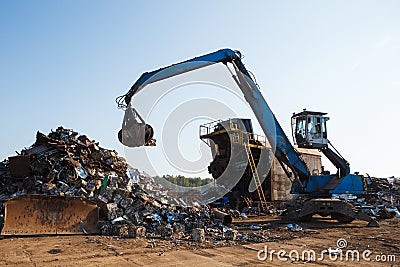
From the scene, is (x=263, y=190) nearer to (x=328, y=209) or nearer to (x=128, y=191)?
(x=328, y=209)

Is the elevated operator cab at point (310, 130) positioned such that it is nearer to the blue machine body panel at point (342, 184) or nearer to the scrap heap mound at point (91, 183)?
the blue machine body panel at point (342, 184)

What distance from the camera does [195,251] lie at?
638 centimetres

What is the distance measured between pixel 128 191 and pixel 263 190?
12.7 metres

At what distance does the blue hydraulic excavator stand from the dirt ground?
3443mm

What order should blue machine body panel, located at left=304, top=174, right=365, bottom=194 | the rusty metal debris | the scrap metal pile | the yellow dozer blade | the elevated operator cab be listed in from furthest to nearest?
the scrap metal pile, the elevated operator cab, blue machine body panel, located at left=304, top=174, right=365, bottom=194, the rusty metal debris, the yellow dozer blade

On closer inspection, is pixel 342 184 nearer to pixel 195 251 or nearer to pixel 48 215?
pixel 195 251

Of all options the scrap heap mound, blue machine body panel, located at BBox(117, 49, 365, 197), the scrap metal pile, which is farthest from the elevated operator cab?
the scrap heap mound

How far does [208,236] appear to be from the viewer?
8250 mm

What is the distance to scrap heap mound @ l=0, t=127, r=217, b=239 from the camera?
981 centimetres

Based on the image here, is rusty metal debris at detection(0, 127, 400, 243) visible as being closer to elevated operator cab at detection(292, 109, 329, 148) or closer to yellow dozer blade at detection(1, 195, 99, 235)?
yellow dozer blade at detection(1, 195, 99, 235)

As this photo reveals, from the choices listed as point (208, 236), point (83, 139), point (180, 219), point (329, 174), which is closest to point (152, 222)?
point (180, 219)

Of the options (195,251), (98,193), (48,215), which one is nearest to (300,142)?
(98,193)

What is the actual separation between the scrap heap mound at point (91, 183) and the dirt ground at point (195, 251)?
5.58ft

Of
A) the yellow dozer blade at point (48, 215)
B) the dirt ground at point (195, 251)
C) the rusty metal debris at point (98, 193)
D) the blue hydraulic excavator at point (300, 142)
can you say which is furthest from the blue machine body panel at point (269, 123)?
the yellow dozer blade at point (48, 215)
